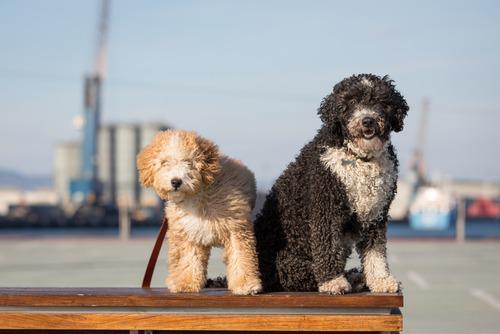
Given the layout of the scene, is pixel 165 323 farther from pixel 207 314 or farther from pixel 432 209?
pixel 432 209

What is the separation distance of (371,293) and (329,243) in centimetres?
24

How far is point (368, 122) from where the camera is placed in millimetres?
2650

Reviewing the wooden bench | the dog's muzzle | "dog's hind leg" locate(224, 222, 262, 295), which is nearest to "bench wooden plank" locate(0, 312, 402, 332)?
the wooden bench

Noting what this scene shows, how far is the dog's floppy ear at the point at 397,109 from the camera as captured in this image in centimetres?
275

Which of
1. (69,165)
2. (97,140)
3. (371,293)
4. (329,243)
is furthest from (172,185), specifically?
(69,165)

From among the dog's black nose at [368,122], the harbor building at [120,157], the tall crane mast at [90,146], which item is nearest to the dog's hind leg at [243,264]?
the dog's black nose at [368,122]

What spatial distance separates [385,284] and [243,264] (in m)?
0.52

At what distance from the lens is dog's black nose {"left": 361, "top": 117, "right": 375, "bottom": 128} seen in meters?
2.65

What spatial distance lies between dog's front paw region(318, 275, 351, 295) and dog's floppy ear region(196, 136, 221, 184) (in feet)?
1.82

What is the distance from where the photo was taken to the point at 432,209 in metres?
24.8

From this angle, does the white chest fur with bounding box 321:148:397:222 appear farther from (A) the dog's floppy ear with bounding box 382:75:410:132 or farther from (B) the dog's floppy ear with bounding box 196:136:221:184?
(B) the dog's floppy ear with bounding box 196:136:221:184

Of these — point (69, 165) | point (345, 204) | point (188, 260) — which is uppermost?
point (345, 204)

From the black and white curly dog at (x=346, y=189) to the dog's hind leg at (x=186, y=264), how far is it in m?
0.32

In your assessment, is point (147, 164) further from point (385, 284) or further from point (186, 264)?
point (385, 284)
